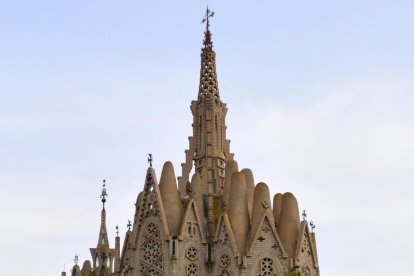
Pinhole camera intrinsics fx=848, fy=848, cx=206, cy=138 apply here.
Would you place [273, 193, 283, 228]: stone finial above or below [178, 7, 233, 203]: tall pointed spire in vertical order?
below

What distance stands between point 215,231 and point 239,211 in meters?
1.80

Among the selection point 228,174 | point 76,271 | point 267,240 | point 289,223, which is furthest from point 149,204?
point 76,271

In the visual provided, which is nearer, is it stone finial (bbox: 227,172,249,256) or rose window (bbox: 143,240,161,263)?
stone finial (bbox: 227,172,249,256)

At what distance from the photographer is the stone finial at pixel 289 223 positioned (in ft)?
155

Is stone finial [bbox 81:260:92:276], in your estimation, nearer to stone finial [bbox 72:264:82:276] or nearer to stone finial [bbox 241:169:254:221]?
stone finial [bbox 72:264:82:276]

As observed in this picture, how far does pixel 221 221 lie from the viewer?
156ft

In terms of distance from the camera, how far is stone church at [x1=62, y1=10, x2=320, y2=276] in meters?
46.5

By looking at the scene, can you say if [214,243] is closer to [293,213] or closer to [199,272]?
[199,272]

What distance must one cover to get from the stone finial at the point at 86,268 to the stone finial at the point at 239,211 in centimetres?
1463

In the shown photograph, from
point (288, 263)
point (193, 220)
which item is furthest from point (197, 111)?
point (288, 263)

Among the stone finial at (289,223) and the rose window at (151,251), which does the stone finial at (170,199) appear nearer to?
the rose window at (151,251)

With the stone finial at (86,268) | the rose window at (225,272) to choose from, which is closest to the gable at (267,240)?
the rose window at (225,272)

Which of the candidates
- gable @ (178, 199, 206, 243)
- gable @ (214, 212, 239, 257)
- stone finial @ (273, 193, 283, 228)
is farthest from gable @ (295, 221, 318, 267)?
gable @ (178, 199, 206, 243)

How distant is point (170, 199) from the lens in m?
48.6
